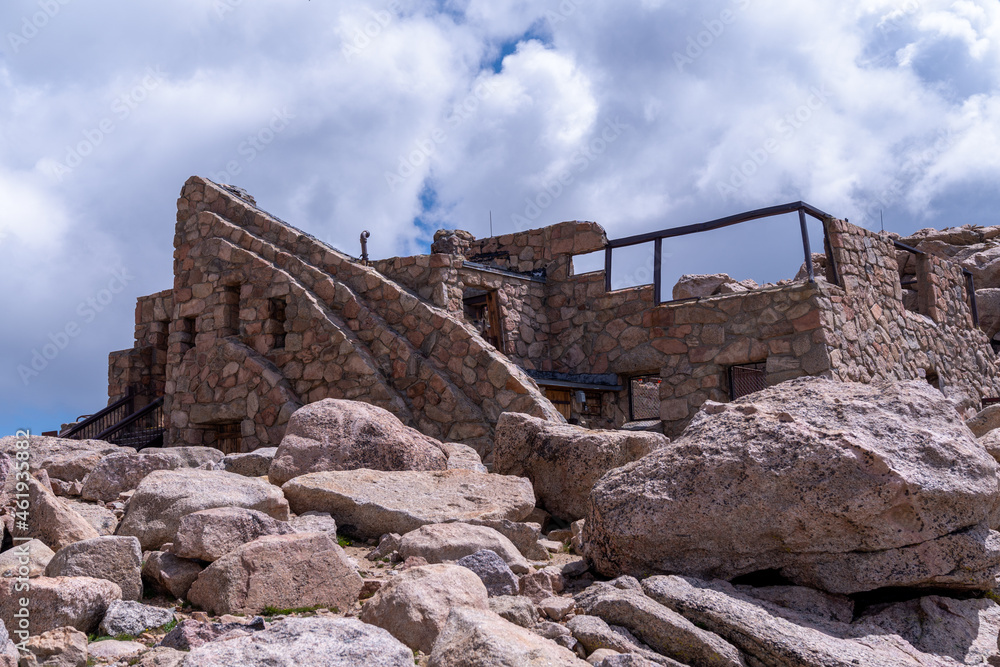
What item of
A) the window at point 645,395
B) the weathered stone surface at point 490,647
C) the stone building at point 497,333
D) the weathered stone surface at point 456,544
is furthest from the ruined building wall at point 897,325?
the weathered stone surface at point 490,647

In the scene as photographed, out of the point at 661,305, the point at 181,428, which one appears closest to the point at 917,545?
the point at 661,305

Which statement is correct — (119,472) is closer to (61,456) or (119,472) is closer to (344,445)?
(61,456)

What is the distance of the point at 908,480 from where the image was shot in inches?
162

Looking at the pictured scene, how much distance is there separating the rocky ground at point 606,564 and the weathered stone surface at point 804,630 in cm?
1

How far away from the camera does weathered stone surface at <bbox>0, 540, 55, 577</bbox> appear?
3.99 meters

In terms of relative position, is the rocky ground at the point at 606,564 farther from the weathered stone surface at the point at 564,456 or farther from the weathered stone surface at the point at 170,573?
the weathered stone surface at the point at 564,456

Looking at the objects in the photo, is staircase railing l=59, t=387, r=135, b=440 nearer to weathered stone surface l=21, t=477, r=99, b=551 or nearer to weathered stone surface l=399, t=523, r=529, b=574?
weathered stone surface l=21, t=477, r=99, b=551

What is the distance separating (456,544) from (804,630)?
1826 millimetres

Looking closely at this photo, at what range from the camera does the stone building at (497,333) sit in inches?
404

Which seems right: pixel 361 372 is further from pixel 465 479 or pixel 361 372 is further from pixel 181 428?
pixel 465 479

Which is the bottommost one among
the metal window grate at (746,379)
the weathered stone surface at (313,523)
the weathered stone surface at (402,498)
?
the weathered stone surface at (313,523)

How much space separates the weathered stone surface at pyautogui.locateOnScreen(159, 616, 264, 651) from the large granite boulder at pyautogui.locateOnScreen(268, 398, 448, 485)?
272cm

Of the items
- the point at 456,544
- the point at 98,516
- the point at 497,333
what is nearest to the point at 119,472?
the point at 98,516

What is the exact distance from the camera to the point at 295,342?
11.3 meters
